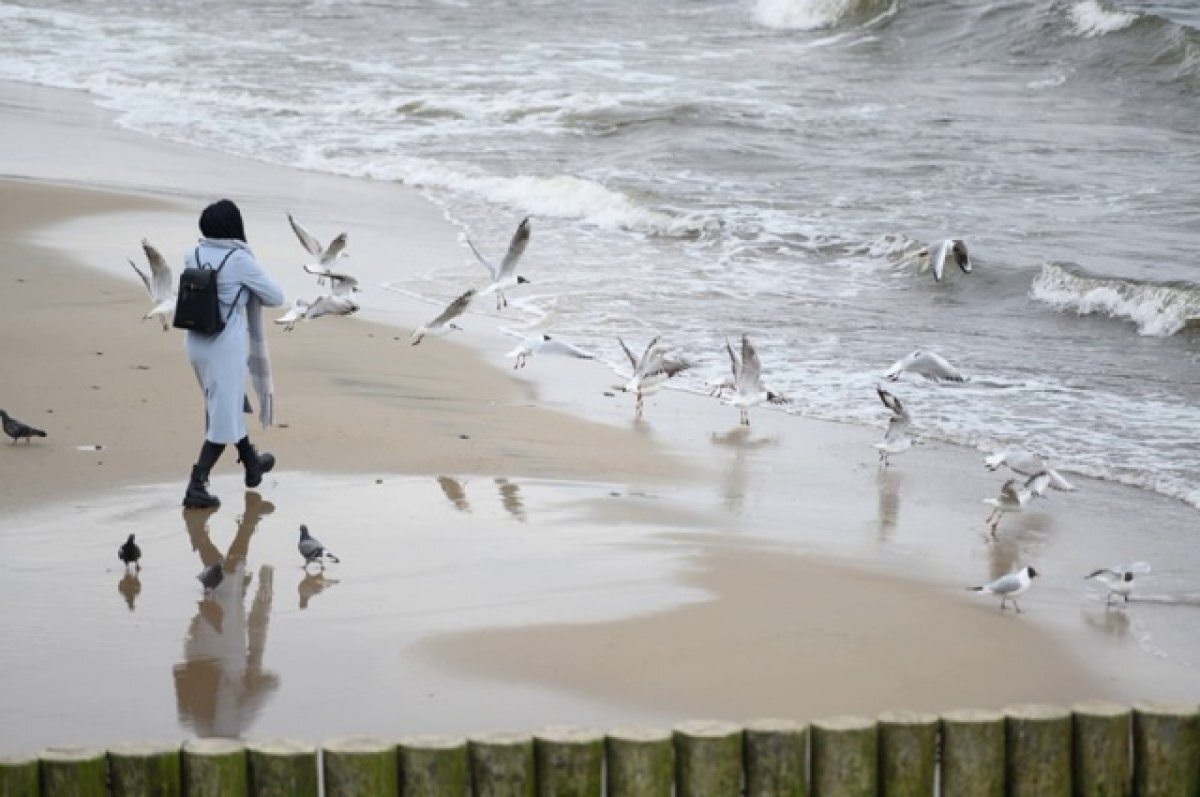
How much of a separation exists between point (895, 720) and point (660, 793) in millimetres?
690

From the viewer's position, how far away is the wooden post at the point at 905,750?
15.5ft

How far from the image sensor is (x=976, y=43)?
3209 cm

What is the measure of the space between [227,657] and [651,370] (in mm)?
4868

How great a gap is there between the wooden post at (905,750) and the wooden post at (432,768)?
1.18 meters

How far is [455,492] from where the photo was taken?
27.6 ft

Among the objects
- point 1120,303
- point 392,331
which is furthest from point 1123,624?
point 1120,303

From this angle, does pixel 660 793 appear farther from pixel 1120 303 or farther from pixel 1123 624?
pixel 1120 303

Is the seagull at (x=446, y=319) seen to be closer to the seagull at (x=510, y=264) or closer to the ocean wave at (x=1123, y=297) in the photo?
the seagull at (x=510, y=264)

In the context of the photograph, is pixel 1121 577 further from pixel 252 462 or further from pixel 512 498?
pixel 252 462

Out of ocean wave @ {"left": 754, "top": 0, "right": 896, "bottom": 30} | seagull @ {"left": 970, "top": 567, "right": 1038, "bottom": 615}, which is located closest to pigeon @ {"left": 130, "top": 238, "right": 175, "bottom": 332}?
seagull @ {"left": 970, "top": 567, "right": 1038, "bottom": 615}

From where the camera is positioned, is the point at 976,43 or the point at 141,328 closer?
the point at 141,328

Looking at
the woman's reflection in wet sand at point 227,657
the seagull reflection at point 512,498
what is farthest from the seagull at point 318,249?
the woman's reflection in wet sand at point 227,657

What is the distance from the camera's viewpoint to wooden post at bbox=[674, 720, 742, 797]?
15.2ft

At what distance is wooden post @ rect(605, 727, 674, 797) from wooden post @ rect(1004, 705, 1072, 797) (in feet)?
3.23
